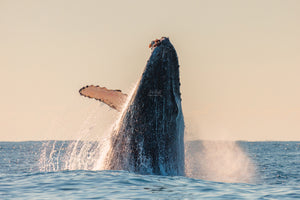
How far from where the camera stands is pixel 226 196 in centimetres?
830

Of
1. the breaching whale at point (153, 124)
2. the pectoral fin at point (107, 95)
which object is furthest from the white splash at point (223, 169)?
the pectoral fin at point (107, 95)

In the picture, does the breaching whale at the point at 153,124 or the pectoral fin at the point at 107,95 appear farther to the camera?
the pectoral fin at the point at 107,95

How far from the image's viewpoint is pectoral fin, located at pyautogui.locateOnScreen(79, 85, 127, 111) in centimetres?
1004

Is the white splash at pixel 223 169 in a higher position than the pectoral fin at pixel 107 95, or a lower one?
lower

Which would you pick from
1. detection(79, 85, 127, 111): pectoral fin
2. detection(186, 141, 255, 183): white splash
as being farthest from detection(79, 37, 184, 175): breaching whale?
detection(186, 141, 255, 183): white splash

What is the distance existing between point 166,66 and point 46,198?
12.0 feet

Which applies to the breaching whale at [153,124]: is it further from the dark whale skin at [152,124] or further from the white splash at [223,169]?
the white splash at [223,169]

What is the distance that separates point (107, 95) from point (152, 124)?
1.34 m

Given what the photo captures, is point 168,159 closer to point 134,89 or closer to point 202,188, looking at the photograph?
point 202,188

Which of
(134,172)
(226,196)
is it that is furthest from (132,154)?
(226,196)

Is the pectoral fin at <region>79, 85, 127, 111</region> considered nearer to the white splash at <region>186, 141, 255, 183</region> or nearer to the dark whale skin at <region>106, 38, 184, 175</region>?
the dark whale skin at <region>106, 38, 184, 175</region>

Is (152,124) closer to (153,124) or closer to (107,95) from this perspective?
(153,124)

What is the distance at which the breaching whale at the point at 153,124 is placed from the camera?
30.9 feet

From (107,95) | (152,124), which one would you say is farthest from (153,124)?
(107,95)
